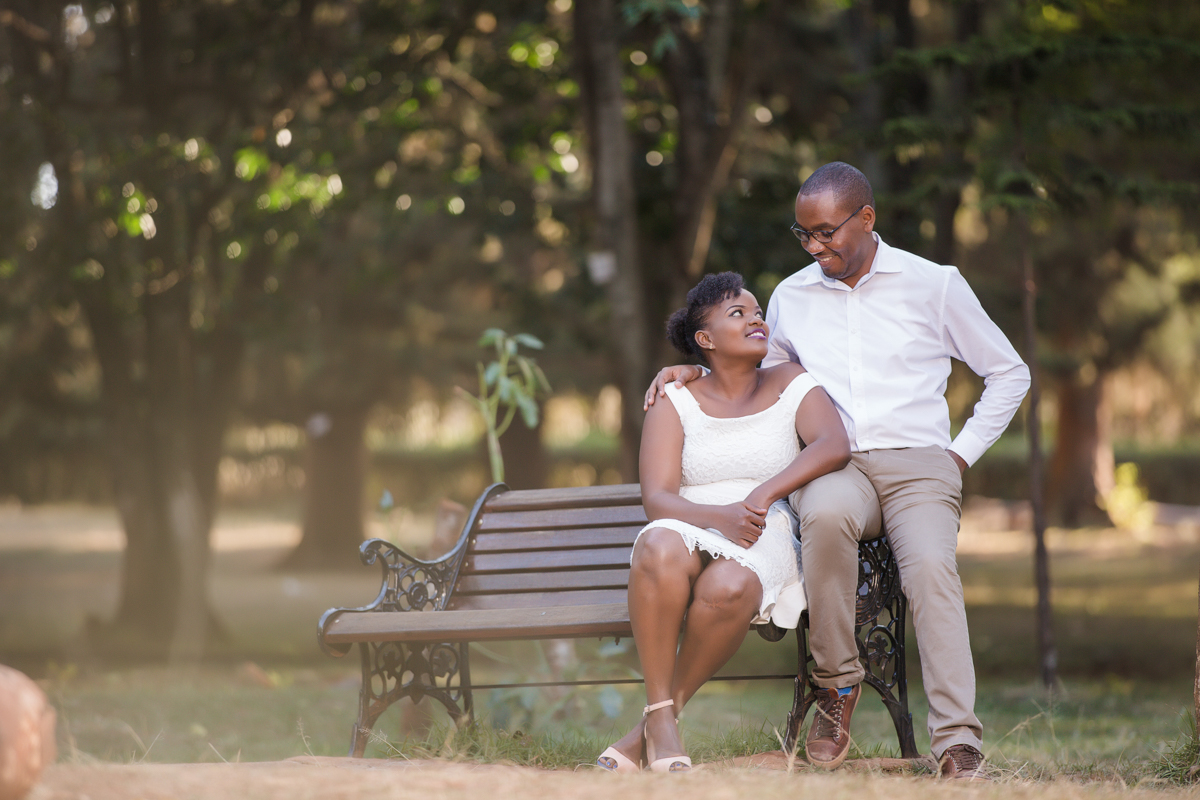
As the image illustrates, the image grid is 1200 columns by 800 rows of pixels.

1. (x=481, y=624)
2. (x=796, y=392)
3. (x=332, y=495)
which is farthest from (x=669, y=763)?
(x=332, y=495)

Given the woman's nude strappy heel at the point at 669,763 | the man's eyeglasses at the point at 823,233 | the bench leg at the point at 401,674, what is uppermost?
the man's eyeglasses at the point at 823,233

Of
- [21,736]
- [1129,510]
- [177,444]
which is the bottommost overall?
[1129,510]

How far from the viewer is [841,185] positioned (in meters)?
4.29

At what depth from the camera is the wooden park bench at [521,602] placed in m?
4.25

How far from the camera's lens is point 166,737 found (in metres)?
6.61

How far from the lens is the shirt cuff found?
14.3 ft

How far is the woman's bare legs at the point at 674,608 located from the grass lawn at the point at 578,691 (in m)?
0.60

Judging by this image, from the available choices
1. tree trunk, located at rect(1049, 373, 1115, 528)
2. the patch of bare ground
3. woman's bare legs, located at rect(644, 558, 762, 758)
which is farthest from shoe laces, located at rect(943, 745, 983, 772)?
tree trunk, located at rect(1049, 373, 1115, 528)

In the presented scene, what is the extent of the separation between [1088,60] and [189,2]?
7789 mm

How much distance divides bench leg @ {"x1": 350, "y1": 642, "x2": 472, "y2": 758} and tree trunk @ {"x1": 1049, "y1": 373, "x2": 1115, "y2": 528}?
19447 mm

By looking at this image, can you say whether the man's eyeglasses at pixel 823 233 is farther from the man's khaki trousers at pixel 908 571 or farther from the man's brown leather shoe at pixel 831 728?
the man's brown leather shoe at pixel 831 728

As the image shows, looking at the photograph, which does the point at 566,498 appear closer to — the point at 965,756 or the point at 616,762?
the point at 616,762

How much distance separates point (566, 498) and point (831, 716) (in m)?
1.62

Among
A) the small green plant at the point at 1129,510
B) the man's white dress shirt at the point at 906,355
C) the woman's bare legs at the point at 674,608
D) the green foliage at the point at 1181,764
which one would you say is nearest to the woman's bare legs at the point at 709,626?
the woman's bare legs at the point at 674,608
